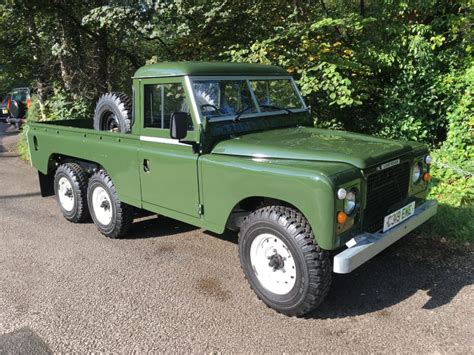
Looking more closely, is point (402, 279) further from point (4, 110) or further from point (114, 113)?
point (4, 110)

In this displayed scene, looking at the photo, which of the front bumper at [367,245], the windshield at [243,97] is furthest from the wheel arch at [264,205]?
the windshield at [243,97]

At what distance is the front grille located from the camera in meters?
3.38

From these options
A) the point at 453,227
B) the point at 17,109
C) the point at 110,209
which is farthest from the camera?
the point at 17,109

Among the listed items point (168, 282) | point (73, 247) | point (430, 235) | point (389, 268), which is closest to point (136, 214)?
point (73, 247)

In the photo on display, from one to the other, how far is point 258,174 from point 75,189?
3.19 meters

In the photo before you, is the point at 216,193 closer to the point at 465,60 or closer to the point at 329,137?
the point at 329,137

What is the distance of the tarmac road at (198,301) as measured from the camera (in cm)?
307

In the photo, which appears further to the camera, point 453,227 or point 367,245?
point 453,227

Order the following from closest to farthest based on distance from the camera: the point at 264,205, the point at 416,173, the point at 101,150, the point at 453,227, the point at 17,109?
the point at 264,205 < the point at 416,173 < the point at 453,227 < the point at 101,150 < the point at 17,109

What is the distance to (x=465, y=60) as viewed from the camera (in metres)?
7.16

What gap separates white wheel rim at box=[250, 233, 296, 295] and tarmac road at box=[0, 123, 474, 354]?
212mm

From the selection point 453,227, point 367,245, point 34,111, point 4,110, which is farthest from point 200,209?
point 4,110

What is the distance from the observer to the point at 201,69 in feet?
13.4

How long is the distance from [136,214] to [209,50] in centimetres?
466
